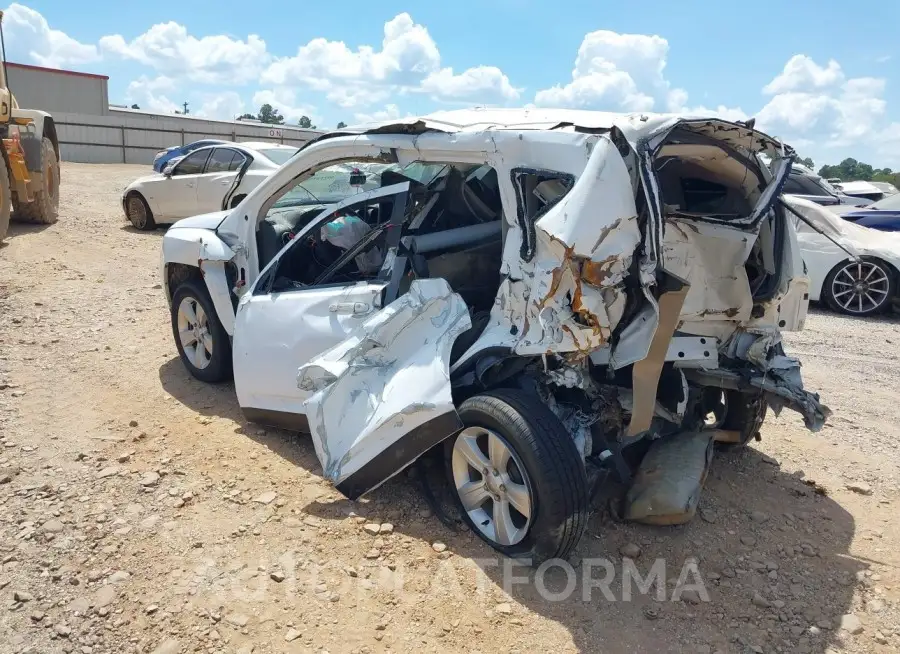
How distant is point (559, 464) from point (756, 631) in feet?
3.49

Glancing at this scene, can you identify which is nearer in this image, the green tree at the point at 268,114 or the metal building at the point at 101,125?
the metal building at the point at 101,125

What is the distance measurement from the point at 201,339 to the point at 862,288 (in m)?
7.85

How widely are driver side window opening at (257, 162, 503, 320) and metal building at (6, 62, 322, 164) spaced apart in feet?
91.6

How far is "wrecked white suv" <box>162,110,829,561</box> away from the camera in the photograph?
309 cm

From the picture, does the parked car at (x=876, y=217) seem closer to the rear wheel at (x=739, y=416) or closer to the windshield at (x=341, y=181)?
the rear wheel at (x=739, y=416)

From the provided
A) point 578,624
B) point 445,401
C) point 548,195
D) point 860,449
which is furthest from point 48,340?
point 860,449

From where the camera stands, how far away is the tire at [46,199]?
36.6 feet

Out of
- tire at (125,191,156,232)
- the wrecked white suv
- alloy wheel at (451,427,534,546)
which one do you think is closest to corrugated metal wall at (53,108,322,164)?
tire at (125,191,156,232)

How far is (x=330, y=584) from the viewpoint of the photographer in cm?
312

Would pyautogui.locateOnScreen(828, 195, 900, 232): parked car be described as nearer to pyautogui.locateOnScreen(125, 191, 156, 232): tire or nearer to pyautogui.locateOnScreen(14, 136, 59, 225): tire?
pyautogui.locateOnScreen(125, 191, 156, 232): tire

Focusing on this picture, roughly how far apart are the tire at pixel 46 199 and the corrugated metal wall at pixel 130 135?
1766 centimetres

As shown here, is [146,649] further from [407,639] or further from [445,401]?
[445,401]

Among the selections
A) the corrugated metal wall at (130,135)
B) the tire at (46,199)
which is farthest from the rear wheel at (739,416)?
the corrugated metal wall at (130,135)

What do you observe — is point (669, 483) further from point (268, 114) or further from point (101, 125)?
point (268, 114)
